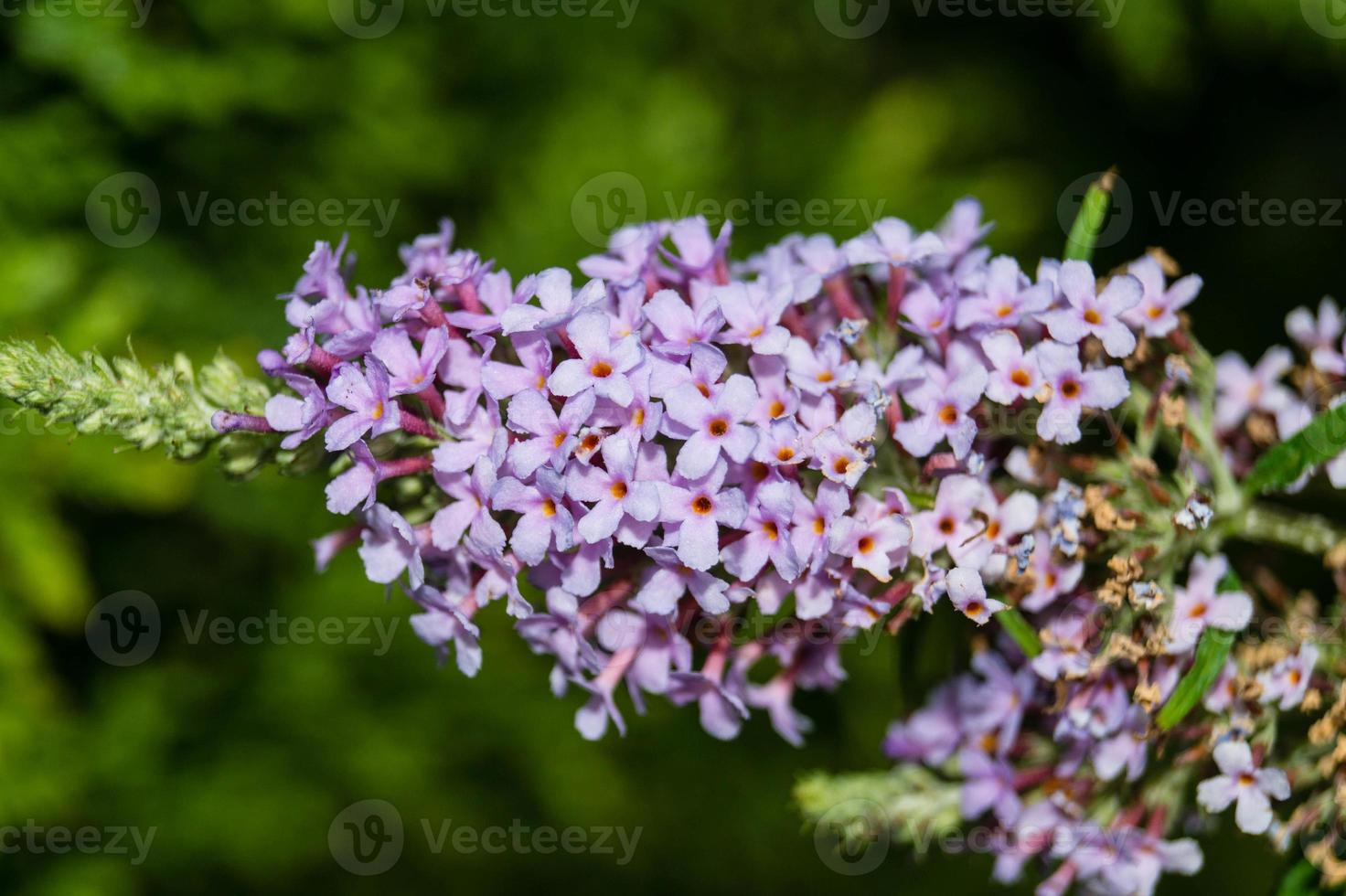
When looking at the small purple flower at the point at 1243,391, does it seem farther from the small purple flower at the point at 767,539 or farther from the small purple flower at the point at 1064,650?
the small purple flower at the point at 767,539

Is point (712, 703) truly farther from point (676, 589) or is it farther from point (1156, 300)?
point (1156, 300)

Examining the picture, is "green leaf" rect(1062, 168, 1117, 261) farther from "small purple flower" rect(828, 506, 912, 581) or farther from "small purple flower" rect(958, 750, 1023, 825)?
"small purple flower" rect(958, 750, 1023, 825)

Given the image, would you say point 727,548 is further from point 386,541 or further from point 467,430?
point 386,541

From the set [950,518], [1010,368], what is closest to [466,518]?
[950,518]

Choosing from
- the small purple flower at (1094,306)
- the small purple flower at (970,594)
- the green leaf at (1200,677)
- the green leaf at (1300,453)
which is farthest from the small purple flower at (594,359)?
the green leaf at (1300,453)

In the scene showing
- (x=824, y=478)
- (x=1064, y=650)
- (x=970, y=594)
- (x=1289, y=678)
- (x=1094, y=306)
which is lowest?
(x=1289, y=678)

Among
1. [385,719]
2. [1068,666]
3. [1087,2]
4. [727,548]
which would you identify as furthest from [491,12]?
[1068,666]

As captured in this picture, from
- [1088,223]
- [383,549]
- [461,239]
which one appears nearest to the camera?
[383,549]

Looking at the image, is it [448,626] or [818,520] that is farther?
[448,626]

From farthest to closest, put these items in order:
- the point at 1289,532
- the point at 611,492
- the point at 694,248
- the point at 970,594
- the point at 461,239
A: the point at 461,239
the point at 1289,532
the point at 694,248
the point at 970,594
the point at 611,492
